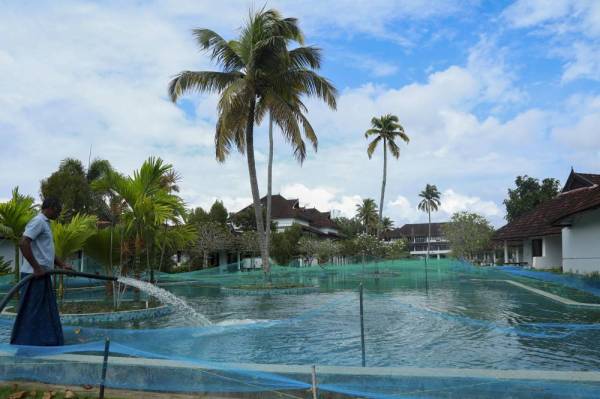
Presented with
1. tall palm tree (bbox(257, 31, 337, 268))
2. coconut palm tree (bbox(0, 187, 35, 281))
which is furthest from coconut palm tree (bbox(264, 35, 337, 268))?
coconut palm tree (bbox(0, 187, 35, 281))

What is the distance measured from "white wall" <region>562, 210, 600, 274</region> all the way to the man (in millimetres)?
19529

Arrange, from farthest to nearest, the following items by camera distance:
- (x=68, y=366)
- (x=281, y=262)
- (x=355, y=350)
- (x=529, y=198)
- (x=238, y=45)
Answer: (x=529, y=198) < (x=281, y=262) < (x=238, y=45) < (x=355, y=350) < (x=68, y=366)

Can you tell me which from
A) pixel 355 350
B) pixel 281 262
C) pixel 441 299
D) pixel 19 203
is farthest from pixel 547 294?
pixel 281 262

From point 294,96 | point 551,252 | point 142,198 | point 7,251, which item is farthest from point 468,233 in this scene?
point 142,198

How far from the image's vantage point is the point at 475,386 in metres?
4.36

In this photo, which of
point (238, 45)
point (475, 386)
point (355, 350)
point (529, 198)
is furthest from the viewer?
point (529, 198)

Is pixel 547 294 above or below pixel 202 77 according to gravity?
below

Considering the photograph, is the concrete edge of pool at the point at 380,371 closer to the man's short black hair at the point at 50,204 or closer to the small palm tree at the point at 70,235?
the man's short black hair at the point at 50,204

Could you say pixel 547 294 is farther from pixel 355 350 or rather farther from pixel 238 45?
pixel 238 45

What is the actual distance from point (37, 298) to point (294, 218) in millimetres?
58632

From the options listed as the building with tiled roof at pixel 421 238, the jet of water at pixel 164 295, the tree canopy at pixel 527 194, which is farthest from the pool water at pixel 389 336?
the building with tiled roof at pixel 421 238

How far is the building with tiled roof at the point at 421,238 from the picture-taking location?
4513 inches

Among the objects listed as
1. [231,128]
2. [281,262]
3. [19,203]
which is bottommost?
[281,262]

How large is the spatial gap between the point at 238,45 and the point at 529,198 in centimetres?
4533
